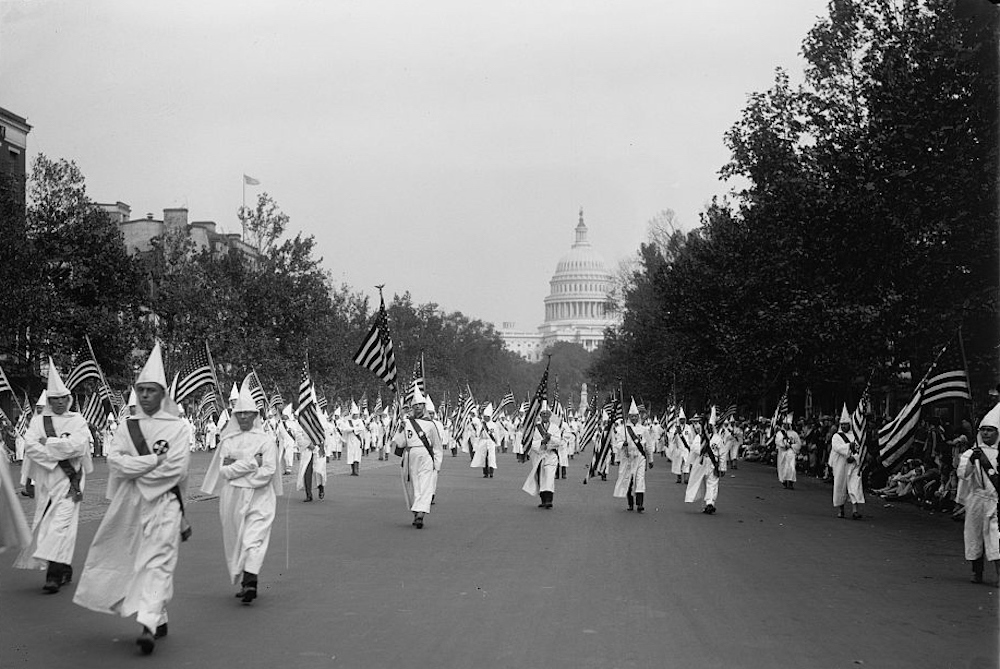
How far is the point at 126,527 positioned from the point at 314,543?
19.3 ft

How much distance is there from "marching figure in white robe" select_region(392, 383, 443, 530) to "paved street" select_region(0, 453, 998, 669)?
47 centimetres

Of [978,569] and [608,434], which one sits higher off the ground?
[608,434]

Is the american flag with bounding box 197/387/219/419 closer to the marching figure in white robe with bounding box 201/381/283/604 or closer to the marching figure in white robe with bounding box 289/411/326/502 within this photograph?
the marching figure in white robe with bounding box 289/411/326/502

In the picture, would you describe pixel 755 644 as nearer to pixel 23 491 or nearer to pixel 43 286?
pixel 23 491

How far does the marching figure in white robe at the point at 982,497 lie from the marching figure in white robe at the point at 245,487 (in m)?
6.74

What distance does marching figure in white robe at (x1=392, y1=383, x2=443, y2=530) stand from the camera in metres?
16.8

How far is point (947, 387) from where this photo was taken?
→ 1549 cm

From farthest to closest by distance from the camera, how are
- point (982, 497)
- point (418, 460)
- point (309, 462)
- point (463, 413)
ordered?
point (463, 413), point (309, 462), point (418, 460), point (982, 497)

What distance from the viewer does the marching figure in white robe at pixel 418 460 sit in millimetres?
16781

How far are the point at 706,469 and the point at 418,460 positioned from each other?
5917 mm

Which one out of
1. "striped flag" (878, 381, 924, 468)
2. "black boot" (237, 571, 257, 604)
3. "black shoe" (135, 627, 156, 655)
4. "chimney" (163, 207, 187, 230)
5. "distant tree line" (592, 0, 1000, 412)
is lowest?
"black shoe" (135, 627, 156, 655)

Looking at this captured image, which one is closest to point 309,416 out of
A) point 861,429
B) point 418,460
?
point 418,460

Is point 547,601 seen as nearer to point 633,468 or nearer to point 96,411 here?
point 633,468

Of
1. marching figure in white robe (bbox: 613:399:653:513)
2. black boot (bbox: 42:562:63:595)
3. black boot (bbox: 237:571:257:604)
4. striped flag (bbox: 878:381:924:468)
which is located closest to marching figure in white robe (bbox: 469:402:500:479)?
marching figure in white robe (bbox: 613:399:653:513)
